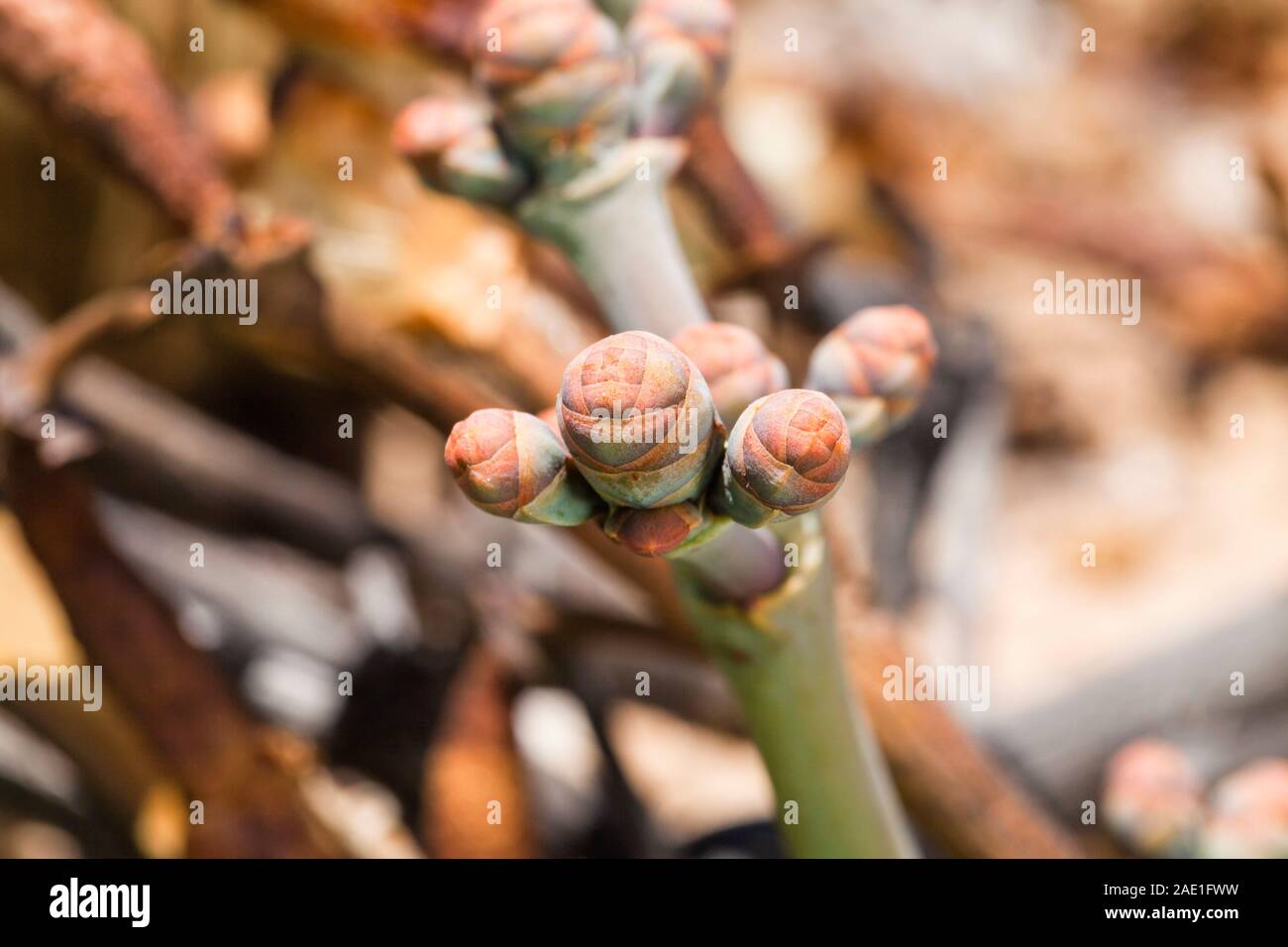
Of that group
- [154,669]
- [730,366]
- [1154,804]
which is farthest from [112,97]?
[1154,804]

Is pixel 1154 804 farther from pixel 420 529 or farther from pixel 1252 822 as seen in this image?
pixel 420 529

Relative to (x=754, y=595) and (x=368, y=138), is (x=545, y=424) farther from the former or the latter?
(x=368, y=138)

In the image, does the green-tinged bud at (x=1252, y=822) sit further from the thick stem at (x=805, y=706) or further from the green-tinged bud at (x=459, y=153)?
the green-tinged bud at (x=459, y=153)

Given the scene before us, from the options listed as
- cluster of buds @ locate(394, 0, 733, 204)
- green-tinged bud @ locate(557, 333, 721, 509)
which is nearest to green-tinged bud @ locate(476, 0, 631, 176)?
cluster of buds @ locate(394, 0, 733, 204)

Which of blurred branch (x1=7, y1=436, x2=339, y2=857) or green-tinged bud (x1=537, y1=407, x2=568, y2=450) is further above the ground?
green-tinged bud (x1=537, y1=407, x2=568, y2=450)

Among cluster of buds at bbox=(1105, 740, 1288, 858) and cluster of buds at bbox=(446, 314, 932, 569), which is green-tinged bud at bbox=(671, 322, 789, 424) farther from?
cluster of buds at bbox=(1105, 740, 1288, 858)
